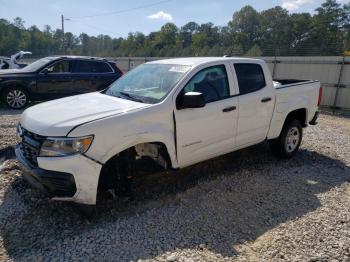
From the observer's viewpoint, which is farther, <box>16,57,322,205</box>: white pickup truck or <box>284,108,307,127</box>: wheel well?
<box>284,108,307,127</box>: wheel well

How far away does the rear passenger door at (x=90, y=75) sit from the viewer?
1058 centimetres

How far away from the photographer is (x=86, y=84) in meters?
10.7

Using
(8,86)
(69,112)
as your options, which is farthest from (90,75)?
(69,112)

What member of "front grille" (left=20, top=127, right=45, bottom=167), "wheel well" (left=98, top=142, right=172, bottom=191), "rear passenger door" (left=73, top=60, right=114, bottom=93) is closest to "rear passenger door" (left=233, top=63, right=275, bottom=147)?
"wheel well" (left=98, top=142, right=172, bottom=191)

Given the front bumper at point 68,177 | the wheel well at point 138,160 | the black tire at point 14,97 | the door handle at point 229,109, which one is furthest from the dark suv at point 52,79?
the front bumper at point 68,177

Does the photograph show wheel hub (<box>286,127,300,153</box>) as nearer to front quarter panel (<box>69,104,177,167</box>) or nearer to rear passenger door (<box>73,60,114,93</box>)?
front quarter panel (<box>69,104,177,167</box>)

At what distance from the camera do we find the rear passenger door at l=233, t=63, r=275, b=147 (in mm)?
4787

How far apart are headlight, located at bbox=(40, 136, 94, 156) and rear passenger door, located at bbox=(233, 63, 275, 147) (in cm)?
233

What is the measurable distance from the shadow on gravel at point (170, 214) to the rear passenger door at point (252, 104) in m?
0.63

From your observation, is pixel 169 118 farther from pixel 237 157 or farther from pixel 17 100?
pixel 17 100

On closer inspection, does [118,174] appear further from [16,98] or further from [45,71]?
[16,98]

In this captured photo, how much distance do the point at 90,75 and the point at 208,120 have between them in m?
7.40

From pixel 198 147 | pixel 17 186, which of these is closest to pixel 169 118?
pixel 198 147

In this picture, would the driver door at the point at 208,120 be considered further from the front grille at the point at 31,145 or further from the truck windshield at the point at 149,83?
the front grille at the point at 31,145
